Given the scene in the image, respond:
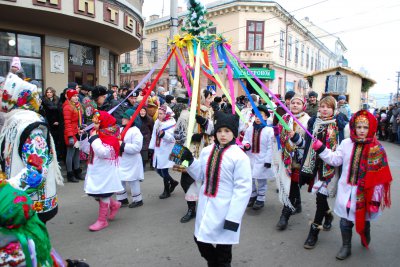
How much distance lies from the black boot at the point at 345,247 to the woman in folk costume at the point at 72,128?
4905 mm

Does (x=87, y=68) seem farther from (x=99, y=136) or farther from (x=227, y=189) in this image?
(x=227, y=189)

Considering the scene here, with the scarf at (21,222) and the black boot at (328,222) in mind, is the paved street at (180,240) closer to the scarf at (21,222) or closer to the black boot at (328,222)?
the black boot at (328,222)

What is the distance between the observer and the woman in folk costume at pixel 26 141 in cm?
244

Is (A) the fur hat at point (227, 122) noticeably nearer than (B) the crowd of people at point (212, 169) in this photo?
No

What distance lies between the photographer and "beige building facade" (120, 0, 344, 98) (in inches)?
962

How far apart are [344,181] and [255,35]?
2308cm

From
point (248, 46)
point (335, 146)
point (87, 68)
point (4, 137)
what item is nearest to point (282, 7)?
point (248, 46)

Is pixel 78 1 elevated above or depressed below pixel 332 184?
Answer: above

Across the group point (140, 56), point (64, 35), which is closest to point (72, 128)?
point (64, 35)

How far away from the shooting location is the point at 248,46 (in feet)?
81.6

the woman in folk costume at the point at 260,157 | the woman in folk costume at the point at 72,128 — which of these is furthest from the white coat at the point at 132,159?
the woman in folk costume at the point at 260,157

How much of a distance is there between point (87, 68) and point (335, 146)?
31.3 ft

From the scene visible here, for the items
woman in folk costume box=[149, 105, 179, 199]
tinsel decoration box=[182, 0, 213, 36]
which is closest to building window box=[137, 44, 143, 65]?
woman in folk costume box=[149, 105, 179, 199]

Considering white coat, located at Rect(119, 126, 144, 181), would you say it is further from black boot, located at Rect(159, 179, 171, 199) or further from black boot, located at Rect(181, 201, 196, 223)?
black boot, located at Rect(181, 201, 196, 223)
